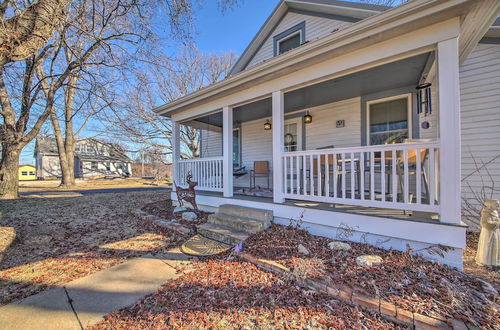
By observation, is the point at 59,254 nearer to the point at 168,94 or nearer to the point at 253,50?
the point at 253,50

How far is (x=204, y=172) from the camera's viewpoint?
5.46 meters

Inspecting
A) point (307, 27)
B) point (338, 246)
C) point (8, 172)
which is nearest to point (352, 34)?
point (338, 246)

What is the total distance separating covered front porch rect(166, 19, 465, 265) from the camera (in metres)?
2.46

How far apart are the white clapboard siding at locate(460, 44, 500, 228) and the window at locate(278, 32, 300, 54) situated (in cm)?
441

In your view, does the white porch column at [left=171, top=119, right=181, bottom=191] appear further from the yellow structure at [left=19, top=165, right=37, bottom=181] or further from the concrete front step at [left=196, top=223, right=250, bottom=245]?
the yellow structure at [left=19, top=165, right=37, bottom=181]

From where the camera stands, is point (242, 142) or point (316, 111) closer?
point (316, 111)

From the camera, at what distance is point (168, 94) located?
16000 mm

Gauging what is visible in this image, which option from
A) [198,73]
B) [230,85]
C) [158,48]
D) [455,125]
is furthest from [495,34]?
[198,73]

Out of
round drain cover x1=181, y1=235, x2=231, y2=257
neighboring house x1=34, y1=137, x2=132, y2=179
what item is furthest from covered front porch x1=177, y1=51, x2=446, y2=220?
neighboring house x1=34, y1=137, x2=132, y2=179

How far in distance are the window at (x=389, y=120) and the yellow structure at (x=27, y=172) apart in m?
38.8

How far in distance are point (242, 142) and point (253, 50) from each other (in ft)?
11.8

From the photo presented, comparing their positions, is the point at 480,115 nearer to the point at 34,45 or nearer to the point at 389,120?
the point at 389,120

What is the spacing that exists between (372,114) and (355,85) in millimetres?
1129

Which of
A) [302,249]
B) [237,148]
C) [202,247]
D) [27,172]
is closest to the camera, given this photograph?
[302,249]
